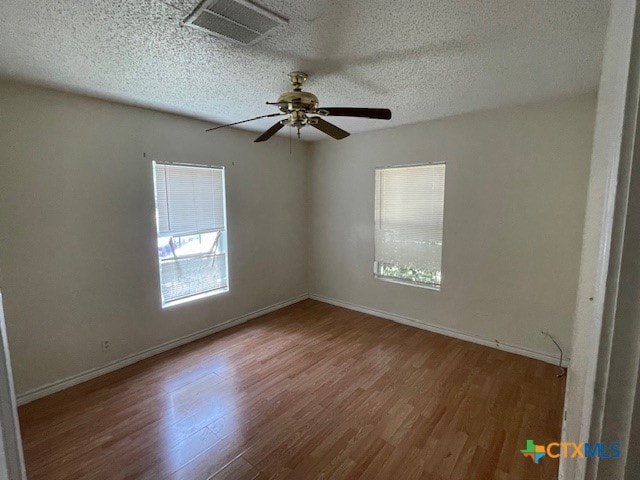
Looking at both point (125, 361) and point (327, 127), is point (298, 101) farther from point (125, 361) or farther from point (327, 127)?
point (125, 361)

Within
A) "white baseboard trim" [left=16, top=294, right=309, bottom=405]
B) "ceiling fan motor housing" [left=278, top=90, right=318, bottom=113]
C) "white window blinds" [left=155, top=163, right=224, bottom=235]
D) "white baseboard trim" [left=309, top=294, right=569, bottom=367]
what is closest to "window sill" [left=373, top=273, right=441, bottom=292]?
"white baseboard trim" [left=309, top=294, right=569, bottom=367]

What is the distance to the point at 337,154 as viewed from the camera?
4262mm

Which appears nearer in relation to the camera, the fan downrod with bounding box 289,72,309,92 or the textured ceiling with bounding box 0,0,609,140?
the textured ceiling with bounding box 0,0,609,140

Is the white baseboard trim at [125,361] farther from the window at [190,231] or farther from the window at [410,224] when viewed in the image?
the window at [410,224]

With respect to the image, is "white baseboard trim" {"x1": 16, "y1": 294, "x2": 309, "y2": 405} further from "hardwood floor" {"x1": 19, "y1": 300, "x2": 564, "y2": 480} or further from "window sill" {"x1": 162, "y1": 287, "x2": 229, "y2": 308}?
"window sill" {"x1": 162, "y1": 287, "x2": 229, "y2": 308}

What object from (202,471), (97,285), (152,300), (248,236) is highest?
(248,236)

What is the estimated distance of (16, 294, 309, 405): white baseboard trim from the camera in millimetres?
2406

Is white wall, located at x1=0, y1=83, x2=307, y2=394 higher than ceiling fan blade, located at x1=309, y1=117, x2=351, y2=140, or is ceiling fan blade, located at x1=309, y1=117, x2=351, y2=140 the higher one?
ceiling fan blade, located at x1=309, y1=117, x2=351, y2=140

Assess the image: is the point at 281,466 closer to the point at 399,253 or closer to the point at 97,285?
the point at 97,285

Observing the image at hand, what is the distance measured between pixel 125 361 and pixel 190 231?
144 cm


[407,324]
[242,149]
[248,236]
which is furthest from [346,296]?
[242,149]

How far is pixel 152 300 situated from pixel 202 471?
1.83 meters

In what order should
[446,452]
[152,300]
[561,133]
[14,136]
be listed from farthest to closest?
[152,300], [561,133], [14,136], [446,452]

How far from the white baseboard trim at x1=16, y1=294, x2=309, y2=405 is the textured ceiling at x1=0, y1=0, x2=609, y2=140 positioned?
245 cm
